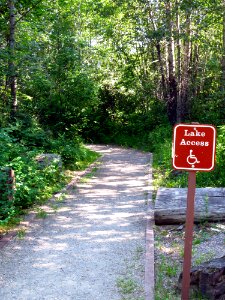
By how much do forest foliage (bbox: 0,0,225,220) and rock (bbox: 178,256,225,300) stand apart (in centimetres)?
385

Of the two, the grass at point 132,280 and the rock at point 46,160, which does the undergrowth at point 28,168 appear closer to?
the rock at point 46,160

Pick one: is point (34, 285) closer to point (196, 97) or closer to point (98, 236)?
point (98, 236)

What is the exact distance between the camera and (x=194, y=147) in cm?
378

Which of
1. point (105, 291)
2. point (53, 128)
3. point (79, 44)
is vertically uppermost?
point (79, 44)

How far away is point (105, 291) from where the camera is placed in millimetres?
4906

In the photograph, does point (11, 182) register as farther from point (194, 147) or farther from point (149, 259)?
point (194, 147)

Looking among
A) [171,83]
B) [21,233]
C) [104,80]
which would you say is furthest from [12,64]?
[104,80]

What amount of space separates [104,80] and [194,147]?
2285 centimetres

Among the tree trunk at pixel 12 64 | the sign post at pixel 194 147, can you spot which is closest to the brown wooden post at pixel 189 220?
the sign post at pixel 194 147

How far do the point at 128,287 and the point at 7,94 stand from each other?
10236mm

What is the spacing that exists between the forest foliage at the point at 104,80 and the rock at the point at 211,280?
12.6 feet

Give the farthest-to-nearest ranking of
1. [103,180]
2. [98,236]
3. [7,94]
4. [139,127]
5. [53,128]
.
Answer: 1. [139,127]
2. [53,128]
3. [7,94]
4. [103,180]
5. [98,236]

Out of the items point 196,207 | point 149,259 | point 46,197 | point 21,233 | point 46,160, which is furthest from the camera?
point 46,160

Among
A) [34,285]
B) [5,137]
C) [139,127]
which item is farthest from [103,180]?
[139,127]
